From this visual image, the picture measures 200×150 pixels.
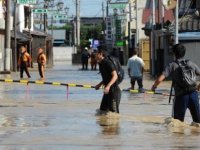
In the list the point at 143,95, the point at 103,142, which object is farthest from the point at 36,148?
the point at 143,95

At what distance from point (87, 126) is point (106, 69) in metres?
2.05

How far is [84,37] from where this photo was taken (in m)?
152

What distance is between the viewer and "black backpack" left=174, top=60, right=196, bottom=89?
43.7 feet

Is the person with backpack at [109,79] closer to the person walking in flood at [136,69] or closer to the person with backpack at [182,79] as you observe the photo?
the person with backpack at [182,79]

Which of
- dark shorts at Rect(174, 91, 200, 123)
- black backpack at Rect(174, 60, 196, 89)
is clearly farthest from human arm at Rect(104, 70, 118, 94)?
black backpack at Rect(174, 60, 196, 89)

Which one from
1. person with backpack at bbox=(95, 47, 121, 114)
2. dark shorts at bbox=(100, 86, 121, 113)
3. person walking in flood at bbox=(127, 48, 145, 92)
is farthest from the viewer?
person walking in flood at bbox=(127, 48, 145, 92)

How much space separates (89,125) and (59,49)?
100 metres

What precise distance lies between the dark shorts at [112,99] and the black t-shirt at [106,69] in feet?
0.76

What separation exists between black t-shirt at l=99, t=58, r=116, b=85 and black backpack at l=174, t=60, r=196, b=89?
293cm

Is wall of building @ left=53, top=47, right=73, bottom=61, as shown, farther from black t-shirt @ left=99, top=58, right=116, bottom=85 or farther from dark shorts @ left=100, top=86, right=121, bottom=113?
black t-shirt @ left=99, top=58, right=116, bottom=85

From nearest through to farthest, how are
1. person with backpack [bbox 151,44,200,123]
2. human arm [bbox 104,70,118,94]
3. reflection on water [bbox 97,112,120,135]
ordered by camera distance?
person with backpack [bbox 151,44,200,123] < reflection on water [bbox 97,112,120,135] < human arm [bbox 104,70,118,94]

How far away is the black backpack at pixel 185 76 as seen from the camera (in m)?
13.3

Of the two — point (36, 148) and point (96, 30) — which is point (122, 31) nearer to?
point (96, 30)

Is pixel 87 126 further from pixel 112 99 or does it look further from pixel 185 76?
pixel 185 76
